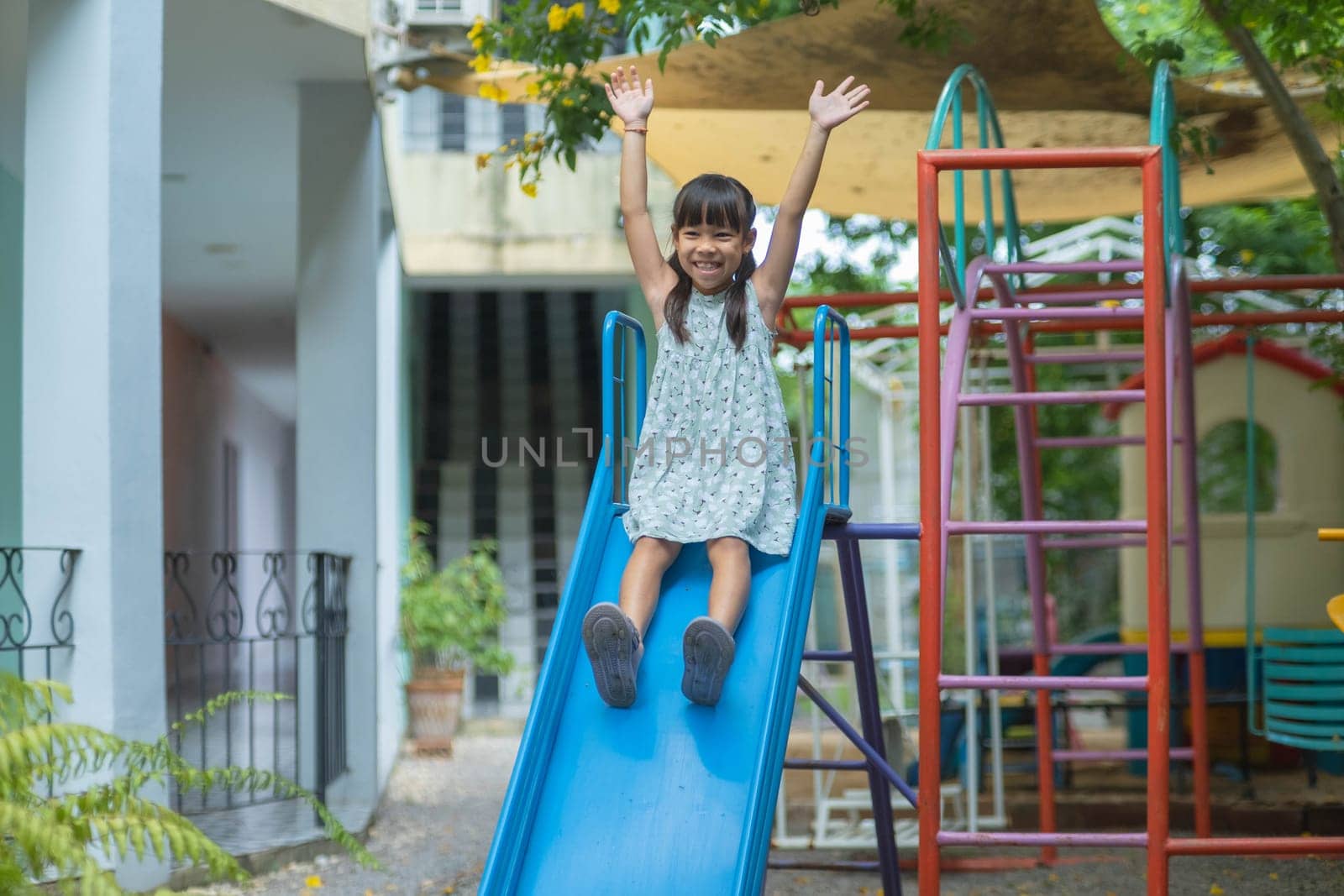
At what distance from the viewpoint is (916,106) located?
5801 millimetres

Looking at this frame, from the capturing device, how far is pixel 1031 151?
3488 millimetres

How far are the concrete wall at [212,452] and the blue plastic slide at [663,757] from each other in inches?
264

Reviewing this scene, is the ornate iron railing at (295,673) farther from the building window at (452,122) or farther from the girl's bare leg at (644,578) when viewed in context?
the building window at (452,122)

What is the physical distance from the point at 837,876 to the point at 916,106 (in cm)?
313

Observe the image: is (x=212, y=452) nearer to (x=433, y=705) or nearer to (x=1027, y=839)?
(x=433, y=705)

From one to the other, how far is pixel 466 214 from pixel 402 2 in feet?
10.4

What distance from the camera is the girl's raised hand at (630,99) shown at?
3.57 m

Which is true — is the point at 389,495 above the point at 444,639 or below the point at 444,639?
above

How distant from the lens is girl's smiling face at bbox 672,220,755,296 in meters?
3.44

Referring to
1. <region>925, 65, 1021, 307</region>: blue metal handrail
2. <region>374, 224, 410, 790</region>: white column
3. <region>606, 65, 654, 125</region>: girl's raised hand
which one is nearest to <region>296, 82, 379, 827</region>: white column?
<region>374, 224, 410, 790</region>: white column

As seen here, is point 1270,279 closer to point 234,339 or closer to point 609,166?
point 609,166

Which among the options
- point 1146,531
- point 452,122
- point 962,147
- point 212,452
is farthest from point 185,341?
point 1146,531

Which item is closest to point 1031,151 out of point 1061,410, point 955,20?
point 955,20

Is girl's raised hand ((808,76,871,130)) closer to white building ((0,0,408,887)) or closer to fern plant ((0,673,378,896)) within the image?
fern plant ((0,673,378,896))
